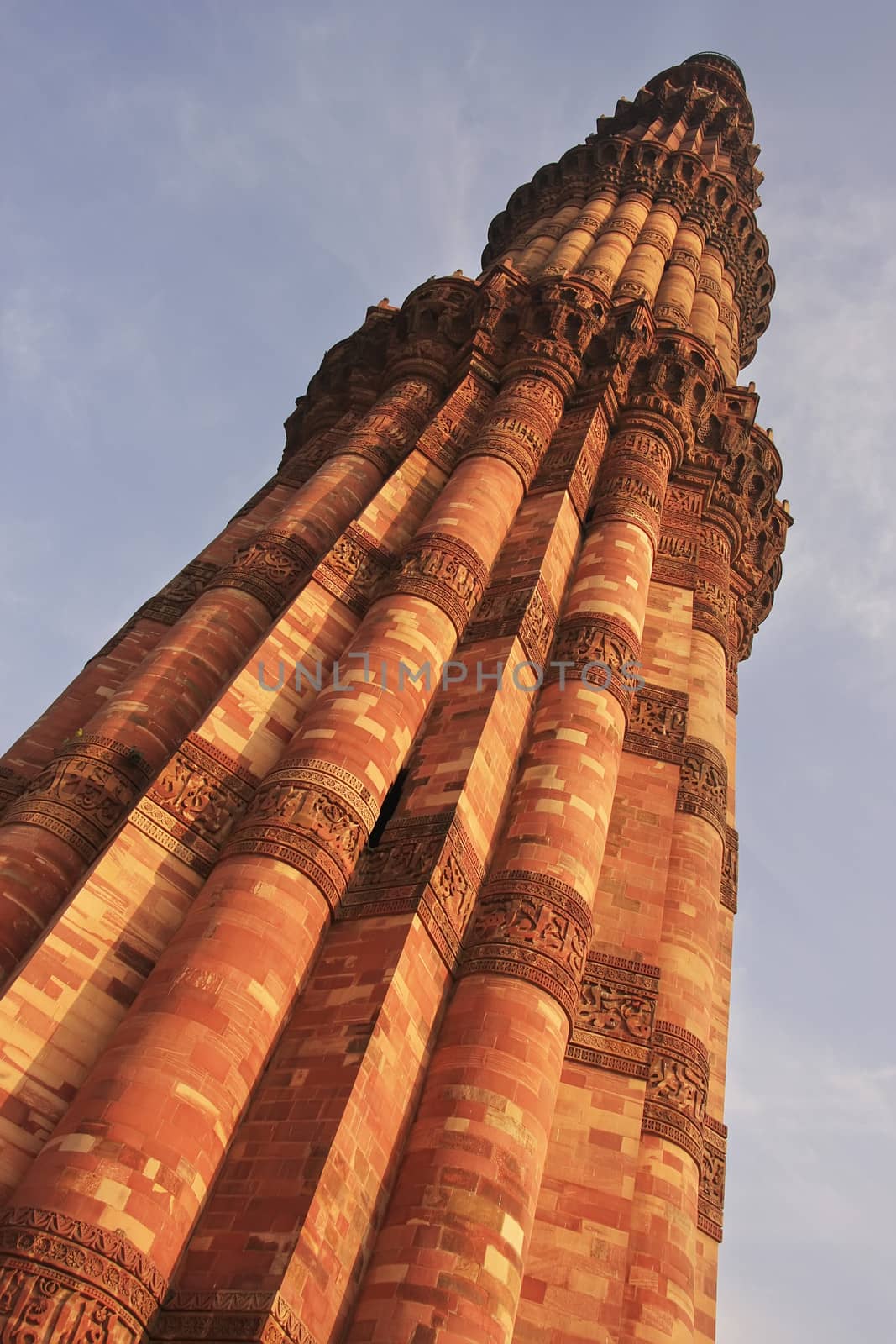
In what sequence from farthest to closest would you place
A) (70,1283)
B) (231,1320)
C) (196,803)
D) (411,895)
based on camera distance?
(196,803), (411,895), (231,1320), (70,1283)

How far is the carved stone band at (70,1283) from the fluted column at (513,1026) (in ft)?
4.11

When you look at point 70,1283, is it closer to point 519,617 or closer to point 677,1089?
point 677,1089

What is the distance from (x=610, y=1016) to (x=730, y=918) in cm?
500

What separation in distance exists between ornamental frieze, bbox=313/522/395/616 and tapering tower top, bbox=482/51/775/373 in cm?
638

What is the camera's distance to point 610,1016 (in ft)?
31.6

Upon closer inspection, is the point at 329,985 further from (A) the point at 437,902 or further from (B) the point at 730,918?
(B) the point at 730,918

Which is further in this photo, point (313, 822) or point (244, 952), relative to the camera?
point (313, 822)

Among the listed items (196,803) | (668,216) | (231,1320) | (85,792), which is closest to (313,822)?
(196,803)

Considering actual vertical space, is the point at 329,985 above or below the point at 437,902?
below

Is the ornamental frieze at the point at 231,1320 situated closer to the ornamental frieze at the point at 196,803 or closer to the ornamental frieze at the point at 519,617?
the ornamental frieze at the point at 196,803

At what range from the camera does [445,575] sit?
1127 cm

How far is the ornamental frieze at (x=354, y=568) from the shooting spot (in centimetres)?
1165

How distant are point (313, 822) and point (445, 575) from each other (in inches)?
141

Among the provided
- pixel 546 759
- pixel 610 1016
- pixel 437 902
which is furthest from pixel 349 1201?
pixel 546 759
